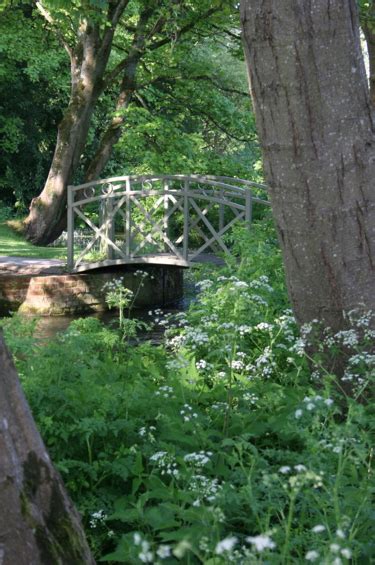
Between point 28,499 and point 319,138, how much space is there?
2464 millimetres

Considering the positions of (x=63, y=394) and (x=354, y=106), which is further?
(x=354, y=106)

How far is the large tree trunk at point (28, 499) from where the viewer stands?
7.80 ft

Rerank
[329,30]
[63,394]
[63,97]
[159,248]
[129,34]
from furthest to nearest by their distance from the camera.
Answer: [63,97] → [129,34] → [159,248] → [329,30] → [63,394]

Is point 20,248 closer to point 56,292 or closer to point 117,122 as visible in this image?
point 117,122

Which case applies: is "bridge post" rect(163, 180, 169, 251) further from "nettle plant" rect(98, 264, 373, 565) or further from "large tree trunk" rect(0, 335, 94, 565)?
"large tree trunk" rect(0, 335, 94, 565)

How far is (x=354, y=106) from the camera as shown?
426 centimetres

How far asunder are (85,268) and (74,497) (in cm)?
1251

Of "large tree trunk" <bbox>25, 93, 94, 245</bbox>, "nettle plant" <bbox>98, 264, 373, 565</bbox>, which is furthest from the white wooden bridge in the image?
"nettle plant" <bbox>98, 264, 373, 565</bbox>

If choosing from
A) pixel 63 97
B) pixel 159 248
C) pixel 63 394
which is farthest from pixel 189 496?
pixel 63 97

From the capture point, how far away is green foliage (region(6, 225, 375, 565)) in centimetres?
255

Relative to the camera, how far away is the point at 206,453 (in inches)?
123

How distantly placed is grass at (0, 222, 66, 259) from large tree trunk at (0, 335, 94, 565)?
14.8 m

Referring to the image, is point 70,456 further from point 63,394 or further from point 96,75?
point 96,75

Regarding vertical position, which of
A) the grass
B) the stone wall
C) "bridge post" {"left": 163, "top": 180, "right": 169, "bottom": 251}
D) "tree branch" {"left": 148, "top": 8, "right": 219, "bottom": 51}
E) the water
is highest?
"tree branch" {"left": 148, "top": 8, "right": 219, "bottom": 51}
